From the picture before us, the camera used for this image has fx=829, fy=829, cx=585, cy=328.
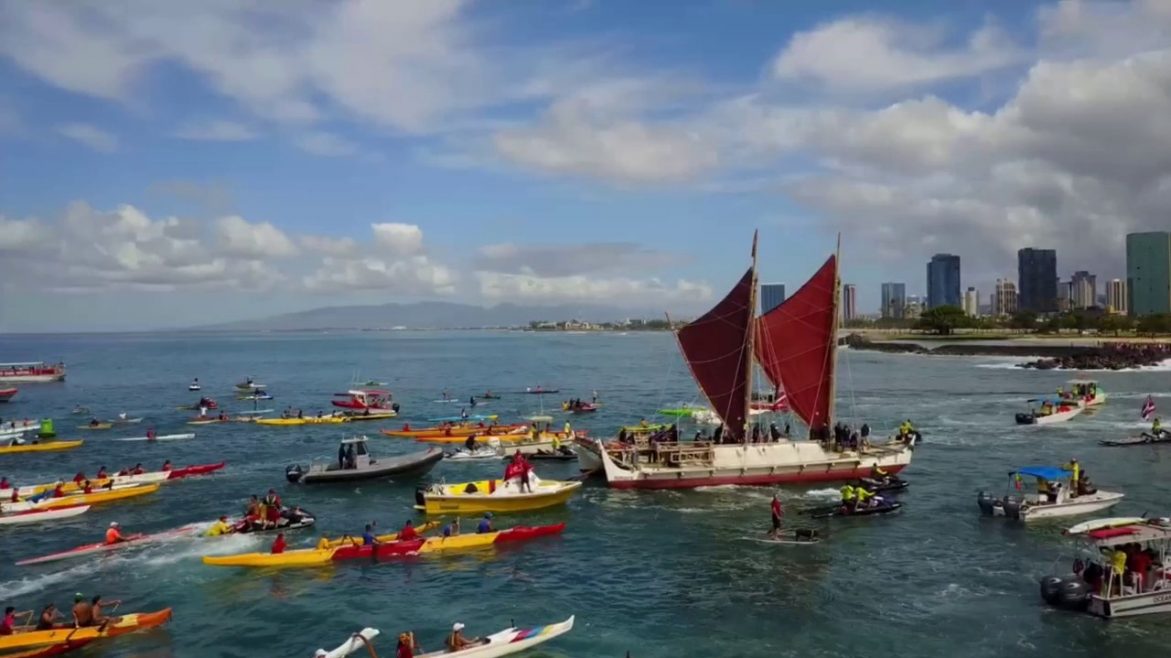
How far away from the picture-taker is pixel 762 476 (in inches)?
2078

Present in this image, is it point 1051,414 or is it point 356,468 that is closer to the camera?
point 356,468

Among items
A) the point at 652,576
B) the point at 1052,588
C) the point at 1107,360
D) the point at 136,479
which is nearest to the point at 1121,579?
the point at 1052,588

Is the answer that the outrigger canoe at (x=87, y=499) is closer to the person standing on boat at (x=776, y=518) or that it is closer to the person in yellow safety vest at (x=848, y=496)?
the person standing on boat at (x=776, y=518)

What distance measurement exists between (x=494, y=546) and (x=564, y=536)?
12.8 feet

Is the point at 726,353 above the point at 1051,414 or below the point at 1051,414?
above

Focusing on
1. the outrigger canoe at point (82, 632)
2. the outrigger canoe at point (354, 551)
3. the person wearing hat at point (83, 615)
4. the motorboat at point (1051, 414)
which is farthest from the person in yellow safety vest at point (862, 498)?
the motorboat at point (1051, 414)

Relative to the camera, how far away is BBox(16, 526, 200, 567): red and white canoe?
38062mm

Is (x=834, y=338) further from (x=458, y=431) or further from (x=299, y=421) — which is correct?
(x=299, y=421)

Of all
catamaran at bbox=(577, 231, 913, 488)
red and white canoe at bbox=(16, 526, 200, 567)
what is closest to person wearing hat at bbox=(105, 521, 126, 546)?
red and white canoe at bbox=(16, 526, 200, 567)

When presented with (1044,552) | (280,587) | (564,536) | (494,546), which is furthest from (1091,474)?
(280,587)

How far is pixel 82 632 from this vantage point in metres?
28.3

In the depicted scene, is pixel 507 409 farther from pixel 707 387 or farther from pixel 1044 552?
pixel 1044 552

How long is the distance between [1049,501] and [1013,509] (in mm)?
2045

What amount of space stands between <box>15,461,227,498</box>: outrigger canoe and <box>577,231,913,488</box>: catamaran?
27.4 metres
